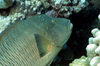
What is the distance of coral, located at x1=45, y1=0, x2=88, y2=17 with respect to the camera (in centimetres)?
353

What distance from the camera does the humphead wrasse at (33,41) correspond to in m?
2.19

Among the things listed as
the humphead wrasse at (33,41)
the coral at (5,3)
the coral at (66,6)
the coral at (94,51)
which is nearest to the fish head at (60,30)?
the humphead wrasse at (33,41)

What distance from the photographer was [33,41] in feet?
7.46

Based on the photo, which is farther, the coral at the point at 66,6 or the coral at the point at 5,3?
the coral at the point at 5,3

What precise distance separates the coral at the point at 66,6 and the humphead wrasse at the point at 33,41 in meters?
1.07

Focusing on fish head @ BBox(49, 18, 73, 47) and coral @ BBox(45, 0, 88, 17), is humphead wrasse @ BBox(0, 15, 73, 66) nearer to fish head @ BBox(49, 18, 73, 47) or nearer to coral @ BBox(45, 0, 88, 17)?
fish head @ BBox(49, 18, 73, 47)

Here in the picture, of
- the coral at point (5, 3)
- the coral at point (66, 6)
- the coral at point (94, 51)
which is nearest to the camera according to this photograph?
the coral at point (94, 51)

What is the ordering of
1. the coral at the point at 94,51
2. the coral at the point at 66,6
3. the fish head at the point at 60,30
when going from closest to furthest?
the coral at the point at 94,51
the fish head at the point at 60,30
the coral at the point at 66,6

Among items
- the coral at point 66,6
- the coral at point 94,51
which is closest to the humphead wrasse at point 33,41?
the coral at point 94,51

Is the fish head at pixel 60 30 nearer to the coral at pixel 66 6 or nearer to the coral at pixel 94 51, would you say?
the coral at pixel 94 51

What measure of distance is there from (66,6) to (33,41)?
1.53 metres

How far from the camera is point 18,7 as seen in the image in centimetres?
400

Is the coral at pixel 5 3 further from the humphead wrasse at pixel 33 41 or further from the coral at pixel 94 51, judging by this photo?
the coral at pixel 94 51

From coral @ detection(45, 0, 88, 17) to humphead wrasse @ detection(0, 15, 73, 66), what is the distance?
1.07 metres
